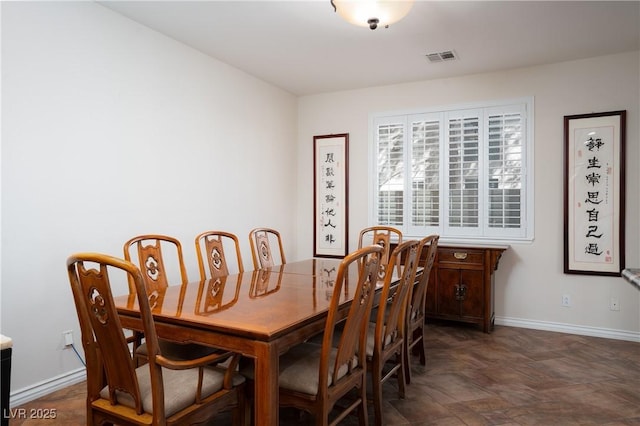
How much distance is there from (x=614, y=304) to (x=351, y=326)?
3.32 m

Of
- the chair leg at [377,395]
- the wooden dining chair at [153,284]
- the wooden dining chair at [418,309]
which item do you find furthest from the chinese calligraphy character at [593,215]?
the wooden dining chair at [153,284]

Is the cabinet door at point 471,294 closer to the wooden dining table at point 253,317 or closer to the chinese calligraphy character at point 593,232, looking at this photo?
the chinese calligraphy character at point 593,232

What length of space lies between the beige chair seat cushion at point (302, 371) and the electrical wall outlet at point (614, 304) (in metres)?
3.11

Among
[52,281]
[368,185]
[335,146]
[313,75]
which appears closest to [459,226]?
[368,185]

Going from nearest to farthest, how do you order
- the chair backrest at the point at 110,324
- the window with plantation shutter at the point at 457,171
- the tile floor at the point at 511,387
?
the chair backrest at the point at 110,324 < the tile floor at the point at 511,387 < the window with plantation shutter at the point at 457,171

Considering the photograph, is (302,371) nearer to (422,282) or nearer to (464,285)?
(422,282)

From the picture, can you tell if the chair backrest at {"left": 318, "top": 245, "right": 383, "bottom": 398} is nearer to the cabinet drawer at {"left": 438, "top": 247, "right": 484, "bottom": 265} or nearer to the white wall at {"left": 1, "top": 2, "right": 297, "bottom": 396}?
the white wall at {"left": 1, "top": 2, "right": 297, "bottom": 396}

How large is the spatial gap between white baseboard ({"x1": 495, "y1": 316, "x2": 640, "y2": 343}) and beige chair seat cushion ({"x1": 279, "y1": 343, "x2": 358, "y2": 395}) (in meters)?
2.89

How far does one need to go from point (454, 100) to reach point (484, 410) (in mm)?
3156

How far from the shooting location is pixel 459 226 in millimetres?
4582

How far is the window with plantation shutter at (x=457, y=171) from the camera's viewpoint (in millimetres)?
4344

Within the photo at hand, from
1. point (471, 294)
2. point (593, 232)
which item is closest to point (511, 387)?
point (471, 294)

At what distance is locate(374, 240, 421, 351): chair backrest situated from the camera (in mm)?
2205

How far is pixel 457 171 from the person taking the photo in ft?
15.1
